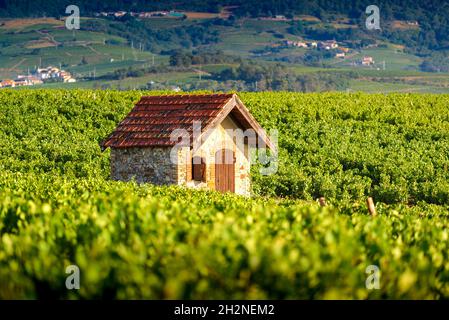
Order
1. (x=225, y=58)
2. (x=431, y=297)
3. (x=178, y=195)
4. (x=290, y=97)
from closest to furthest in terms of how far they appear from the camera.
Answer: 1. (x=431, y=297)
2. (x=178, y=195)
3. (x=290, y=97)
4. (x=225, y=58)

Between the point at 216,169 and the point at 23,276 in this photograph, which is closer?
the point at 23,276

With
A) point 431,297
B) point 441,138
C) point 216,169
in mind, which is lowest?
point 441,138

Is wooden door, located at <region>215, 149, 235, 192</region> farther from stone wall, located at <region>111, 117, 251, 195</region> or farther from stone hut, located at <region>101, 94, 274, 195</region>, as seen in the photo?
stone wall, located at <region>111, 117, 251, 195</region>

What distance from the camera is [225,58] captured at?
512 feet

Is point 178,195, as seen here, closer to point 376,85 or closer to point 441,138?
point 441,138

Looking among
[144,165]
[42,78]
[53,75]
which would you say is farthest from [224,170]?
[53,75]

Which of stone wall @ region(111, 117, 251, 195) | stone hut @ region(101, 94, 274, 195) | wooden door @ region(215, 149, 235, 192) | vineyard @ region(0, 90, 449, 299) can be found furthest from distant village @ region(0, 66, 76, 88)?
vineyard @ region(0, 90, 449, 299)

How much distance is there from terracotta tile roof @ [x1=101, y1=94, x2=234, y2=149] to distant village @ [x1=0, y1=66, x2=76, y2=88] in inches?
4207

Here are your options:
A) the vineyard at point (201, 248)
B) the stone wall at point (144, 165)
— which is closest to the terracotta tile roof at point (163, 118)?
the stone wall at point (144, 165)

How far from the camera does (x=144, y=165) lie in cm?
2458

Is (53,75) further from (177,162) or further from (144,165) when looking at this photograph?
(177,162)

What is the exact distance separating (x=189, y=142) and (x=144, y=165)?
5.80 feet
